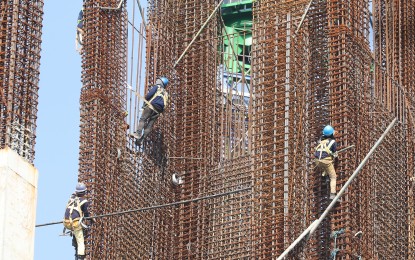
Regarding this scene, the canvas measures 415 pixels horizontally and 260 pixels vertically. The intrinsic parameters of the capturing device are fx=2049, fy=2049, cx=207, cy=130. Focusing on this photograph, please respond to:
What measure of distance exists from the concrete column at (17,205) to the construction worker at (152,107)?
40.2ft

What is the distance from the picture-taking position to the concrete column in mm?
51562

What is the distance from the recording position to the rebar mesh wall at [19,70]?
5647 centimetres

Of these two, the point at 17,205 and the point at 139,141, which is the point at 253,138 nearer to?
the point at 139,141

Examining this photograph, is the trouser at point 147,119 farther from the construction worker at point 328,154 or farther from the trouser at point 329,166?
the trouser at point 329,166

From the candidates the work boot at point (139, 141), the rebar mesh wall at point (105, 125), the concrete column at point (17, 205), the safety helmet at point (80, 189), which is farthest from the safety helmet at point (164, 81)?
the concrete column at point (17, 205)

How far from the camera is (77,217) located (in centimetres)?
6056

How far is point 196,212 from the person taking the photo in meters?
66.2

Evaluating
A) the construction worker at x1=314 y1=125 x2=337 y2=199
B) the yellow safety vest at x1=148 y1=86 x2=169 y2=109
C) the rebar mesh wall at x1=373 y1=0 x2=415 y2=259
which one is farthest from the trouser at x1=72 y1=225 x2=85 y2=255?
the rebar mesh wall at x1=373 y1=0 x2=415 y2=259

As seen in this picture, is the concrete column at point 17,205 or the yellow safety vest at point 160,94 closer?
the concrete column at point 17,205

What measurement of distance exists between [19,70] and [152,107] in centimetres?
770

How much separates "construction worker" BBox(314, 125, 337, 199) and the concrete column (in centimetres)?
1040

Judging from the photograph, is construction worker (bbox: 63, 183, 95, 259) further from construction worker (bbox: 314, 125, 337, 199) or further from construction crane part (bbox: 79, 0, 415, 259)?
construction worker (bbox: 314, 125, 337, 199)

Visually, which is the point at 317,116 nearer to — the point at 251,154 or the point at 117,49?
the point at 251,154

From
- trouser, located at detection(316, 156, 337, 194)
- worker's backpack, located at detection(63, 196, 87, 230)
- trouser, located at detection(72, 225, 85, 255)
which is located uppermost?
trouser, located at detection(316, 156, 337, 194)
